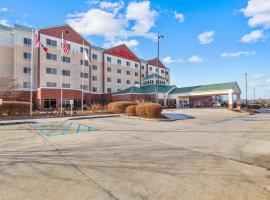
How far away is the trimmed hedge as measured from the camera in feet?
70.5

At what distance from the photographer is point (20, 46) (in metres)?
37.3

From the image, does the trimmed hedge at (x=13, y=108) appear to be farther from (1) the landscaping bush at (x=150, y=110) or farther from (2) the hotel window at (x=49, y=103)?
(1) the landscaping bush at (x=150, y=110)

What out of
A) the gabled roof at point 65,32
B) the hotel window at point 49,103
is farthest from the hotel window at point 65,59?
the hotel window at point 49,103

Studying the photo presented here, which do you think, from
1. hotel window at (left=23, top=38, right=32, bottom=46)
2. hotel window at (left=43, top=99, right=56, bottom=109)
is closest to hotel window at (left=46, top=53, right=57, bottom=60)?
hotel window at (left=23, top=38, right=32, bottom=46)

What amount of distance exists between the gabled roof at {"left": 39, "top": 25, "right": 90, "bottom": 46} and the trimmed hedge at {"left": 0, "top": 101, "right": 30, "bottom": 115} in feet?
73.5

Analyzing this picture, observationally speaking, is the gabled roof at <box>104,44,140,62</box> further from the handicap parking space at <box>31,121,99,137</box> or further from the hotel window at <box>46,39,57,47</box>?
the handicap parking space at <box>31,121,99,137</box>

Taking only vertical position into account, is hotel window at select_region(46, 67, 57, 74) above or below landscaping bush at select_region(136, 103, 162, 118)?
above

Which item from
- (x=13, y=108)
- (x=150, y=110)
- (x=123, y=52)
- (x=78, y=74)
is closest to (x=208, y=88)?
(x=150, y=110)

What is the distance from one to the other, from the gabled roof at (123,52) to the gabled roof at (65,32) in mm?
8184

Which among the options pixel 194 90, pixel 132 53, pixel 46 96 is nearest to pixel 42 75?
pixel 46 96

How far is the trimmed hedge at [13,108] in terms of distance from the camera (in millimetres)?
21502

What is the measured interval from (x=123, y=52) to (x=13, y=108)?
39.0 m

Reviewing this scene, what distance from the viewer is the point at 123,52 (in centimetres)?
5609

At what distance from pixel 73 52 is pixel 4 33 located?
13.8 meters
